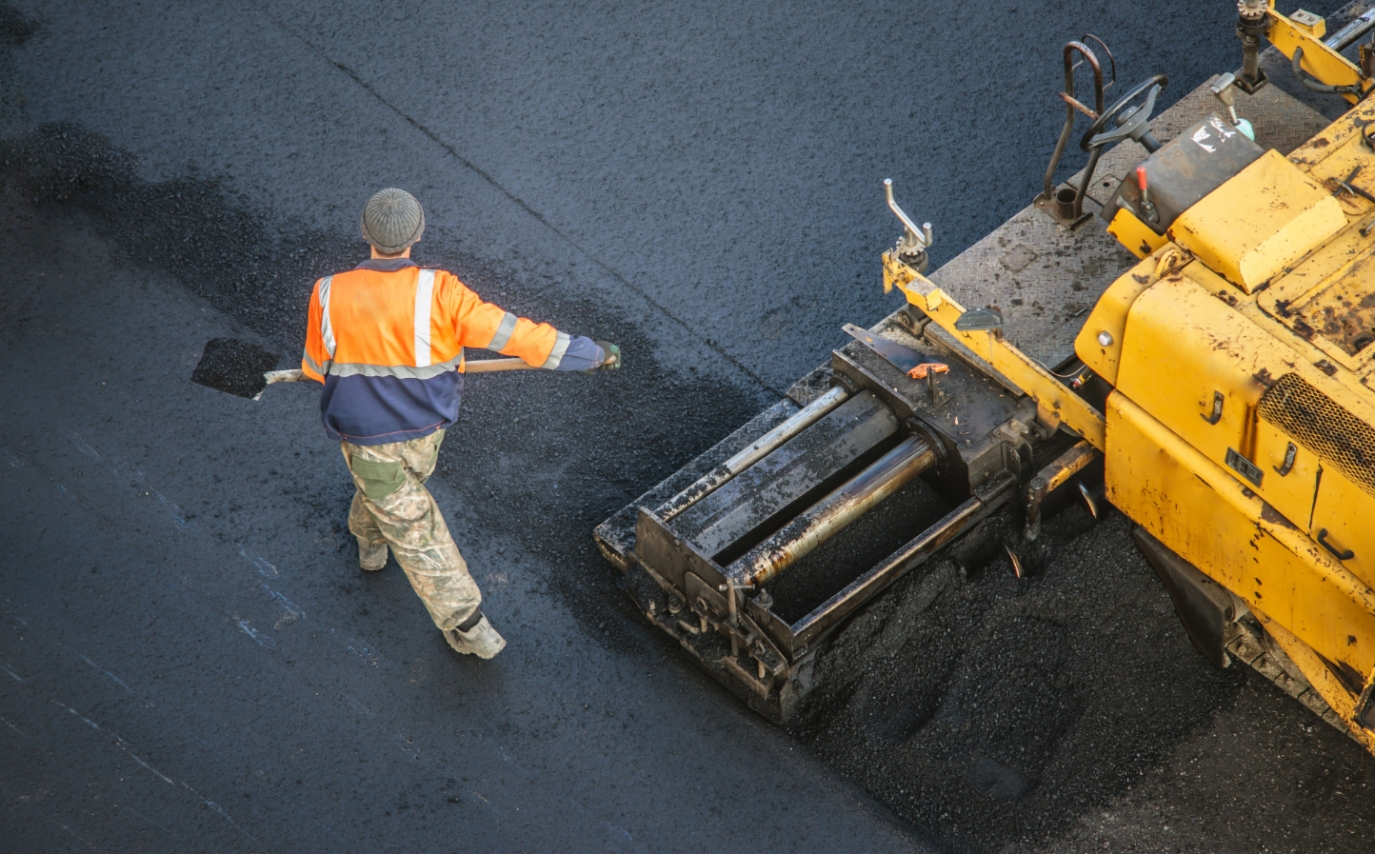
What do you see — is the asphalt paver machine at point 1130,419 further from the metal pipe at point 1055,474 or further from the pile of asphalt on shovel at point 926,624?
the pile of asphalt on shovel at point 926,624

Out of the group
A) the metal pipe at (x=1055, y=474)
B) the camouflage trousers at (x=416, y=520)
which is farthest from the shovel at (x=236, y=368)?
the metal pipe at (x=1055, y=474)

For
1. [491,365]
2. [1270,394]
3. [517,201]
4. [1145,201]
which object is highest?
[1145,201]

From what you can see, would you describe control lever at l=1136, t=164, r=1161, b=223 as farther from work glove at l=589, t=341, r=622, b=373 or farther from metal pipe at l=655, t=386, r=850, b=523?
work glove at l=589, t=341, r=622, b=373

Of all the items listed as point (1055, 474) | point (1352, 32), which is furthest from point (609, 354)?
point (1352, 32)

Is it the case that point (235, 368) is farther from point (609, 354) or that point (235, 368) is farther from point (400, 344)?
point (609, 354)

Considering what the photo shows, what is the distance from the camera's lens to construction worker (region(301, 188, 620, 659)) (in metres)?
4.42

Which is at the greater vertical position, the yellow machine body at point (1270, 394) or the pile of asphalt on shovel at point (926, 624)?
the yellow machine body at point (1270, 394)

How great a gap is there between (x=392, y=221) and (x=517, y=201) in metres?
2.10

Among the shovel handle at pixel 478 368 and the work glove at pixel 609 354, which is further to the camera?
the shovel handle at pixel 478 368

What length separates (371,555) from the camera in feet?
17.2

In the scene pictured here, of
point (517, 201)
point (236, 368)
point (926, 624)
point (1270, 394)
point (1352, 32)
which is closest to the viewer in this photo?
point (1270, 394)

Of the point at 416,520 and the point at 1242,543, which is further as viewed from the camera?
the point at 416,520

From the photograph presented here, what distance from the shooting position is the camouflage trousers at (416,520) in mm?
4672

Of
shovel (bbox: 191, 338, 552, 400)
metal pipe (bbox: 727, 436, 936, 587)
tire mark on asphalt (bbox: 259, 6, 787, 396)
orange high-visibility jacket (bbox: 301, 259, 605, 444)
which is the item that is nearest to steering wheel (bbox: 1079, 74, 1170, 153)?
metal pipe (bbox: 727, 436, 936, 587)
